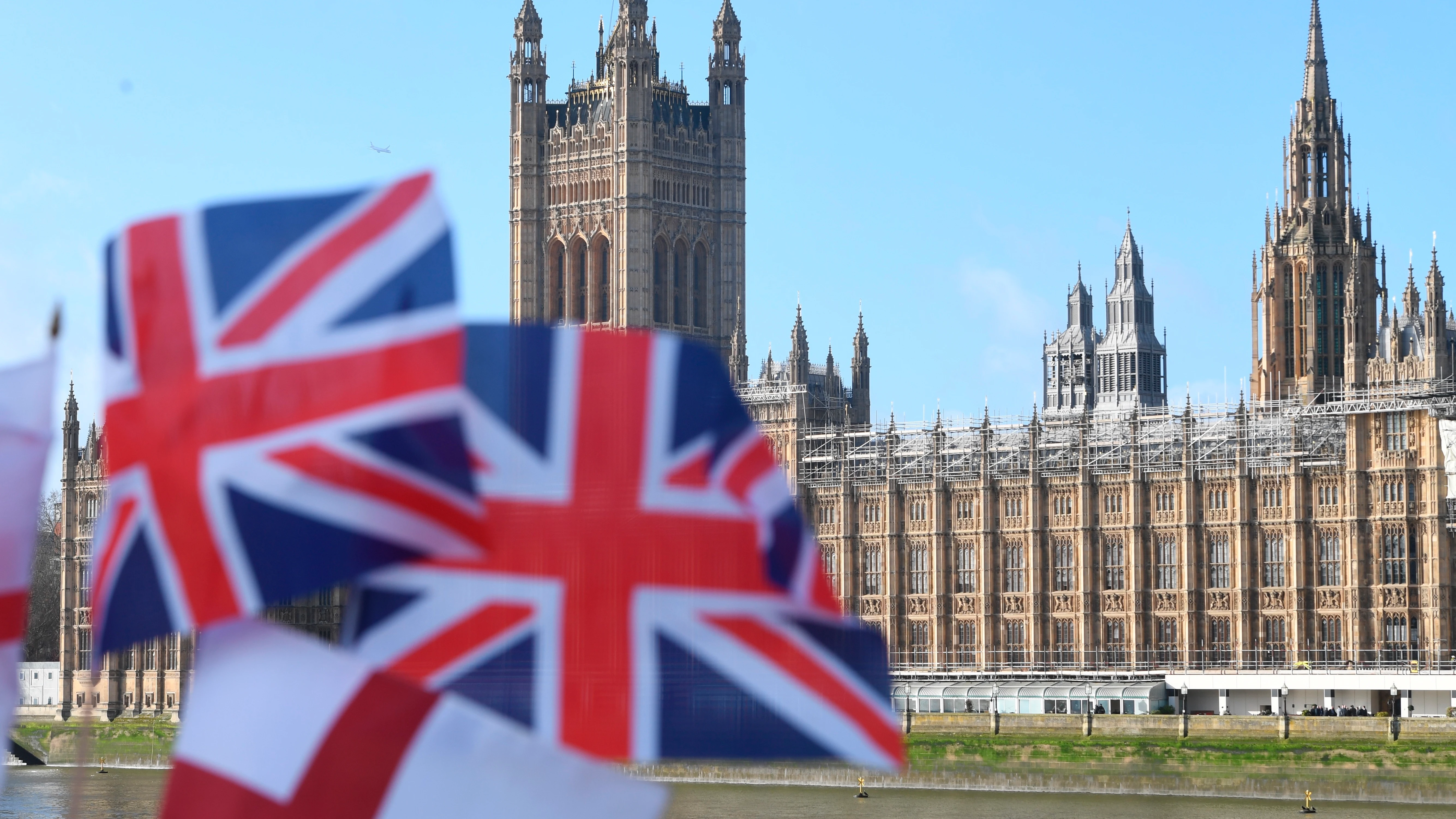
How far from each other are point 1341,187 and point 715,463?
74582mm

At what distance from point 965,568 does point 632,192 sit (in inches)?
1133

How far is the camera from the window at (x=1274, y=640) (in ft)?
223

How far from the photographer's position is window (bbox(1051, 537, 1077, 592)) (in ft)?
239

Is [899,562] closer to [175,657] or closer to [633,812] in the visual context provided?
[175,657]

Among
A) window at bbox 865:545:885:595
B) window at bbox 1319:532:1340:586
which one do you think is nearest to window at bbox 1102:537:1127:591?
window at bbox 1319:532:1340:586

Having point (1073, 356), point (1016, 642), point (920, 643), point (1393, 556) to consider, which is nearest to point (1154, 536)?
point (1016, 642)

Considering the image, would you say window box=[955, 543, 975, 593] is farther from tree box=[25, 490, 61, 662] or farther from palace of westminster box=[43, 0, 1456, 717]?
tree box=[25, 490, 61, 662]

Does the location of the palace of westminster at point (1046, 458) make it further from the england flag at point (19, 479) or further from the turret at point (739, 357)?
the england flag at point (19, 479)

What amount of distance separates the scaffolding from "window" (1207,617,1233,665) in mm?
4520

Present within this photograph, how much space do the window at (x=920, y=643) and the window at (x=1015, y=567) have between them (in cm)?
339

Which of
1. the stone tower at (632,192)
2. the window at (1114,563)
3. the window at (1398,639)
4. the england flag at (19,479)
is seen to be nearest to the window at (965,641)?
the window at (1114,563)

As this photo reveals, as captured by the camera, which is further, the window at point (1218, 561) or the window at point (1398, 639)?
the window at point (1218, 561)

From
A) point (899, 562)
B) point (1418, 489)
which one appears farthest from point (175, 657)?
point (1418, 489)

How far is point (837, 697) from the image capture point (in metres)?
9.02
